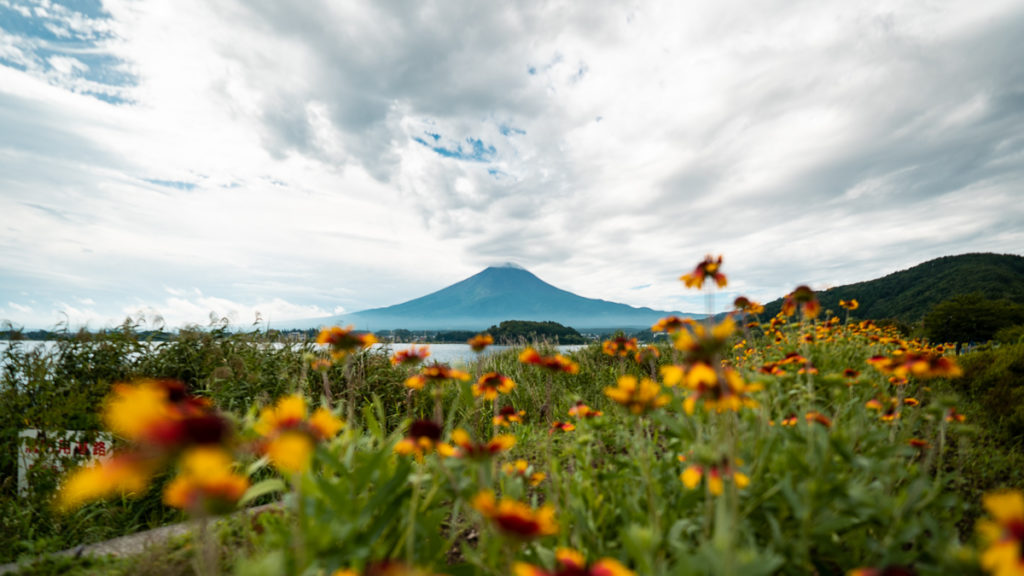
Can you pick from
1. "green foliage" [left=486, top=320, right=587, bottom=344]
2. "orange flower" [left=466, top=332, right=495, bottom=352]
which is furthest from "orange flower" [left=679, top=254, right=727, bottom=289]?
"green foliage" [left=486, top=320, right=587, bottom=344]

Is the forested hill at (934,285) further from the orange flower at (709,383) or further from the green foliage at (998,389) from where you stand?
the orange flower at (709,383)

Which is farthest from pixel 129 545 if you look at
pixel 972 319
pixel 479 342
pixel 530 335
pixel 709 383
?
pixel 972 319

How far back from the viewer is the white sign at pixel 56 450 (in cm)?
333

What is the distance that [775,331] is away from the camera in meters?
5.09

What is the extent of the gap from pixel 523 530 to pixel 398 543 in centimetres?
88

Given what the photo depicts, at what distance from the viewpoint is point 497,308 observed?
153 metres

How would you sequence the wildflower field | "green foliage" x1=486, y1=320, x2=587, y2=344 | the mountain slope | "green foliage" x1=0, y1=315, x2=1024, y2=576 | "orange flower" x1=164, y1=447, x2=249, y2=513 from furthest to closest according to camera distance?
the mountain slope, "green foliage" x1=486, y1=320, x2=587, y2=344, "green foliage" x1=0, y1=315, x2=1024, y2=576, the wildflower field, "orange flower" x1=164, y1=447, x2=249, y2=513

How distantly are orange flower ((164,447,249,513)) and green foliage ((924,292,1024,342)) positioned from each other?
56.2 feet

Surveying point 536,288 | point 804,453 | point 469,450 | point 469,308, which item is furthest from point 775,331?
point 536,288

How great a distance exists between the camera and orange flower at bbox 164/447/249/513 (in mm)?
676

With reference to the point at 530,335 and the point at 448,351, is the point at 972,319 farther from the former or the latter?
the point at 448,351

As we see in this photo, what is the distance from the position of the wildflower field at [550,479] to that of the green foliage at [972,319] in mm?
11595

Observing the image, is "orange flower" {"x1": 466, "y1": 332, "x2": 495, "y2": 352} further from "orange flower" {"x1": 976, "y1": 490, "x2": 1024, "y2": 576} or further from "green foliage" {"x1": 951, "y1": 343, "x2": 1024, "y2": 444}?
"green foliage" {"x1": 951, "y1": 343, "x2": 1024, "y2": 444}

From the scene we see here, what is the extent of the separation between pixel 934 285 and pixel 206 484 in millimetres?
55116
